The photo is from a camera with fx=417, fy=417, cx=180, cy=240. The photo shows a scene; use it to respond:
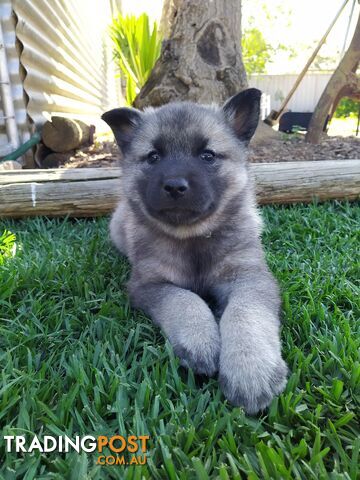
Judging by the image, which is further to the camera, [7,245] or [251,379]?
[7,245]

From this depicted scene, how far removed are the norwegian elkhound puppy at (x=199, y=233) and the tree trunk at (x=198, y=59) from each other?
2912 millimetres

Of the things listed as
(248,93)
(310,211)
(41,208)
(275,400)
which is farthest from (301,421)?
(41,208)

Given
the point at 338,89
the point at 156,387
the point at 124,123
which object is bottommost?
the point at 156,387

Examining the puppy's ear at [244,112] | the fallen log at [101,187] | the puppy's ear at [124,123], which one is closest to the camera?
the puppy's ear at [244,112]

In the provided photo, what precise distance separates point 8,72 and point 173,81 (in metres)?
2.15

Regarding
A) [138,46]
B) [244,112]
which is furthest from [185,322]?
[138,46]

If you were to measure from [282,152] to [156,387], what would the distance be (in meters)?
4.96

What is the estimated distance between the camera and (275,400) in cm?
151

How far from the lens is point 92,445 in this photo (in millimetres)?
1377

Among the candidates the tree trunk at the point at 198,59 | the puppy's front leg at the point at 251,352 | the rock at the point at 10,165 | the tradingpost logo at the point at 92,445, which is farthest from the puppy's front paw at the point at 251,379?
the tree trunk at the point at 198,59

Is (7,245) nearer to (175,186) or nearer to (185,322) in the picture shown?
(175,186)

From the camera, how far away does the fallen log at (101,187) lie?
3.93m

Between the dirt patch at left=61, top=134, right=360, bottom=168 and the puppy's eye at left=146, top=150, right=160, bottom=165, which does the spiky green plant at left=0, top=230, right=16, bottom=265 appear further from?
the dirt patch at left=61, top=134, right=360, bottom=168

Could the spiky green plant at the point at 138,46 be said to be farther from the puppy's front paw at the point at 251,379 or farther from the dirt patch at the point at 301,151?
the puppy's front paw at the point at 251,379
